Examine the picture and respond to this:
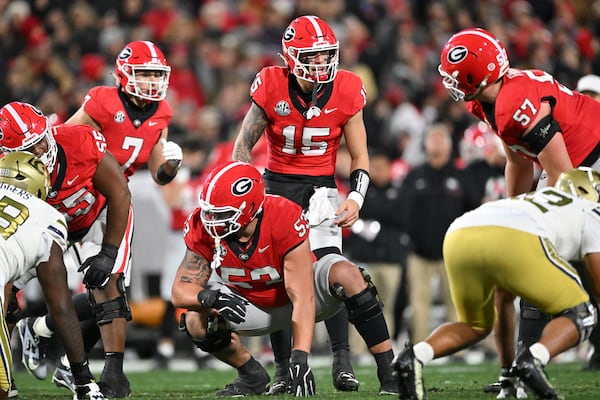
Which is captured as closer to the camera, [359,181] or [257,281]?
[257,281]

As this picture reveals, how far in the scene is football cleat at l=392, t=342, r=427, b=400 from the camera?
4527 mm

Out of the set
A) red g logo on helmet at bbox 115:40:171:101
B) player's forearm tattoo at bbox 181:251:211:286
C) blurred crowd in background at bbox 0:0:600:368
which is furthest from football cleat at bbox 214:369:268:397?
blurred crowd in background at bbox 0:0:600:368

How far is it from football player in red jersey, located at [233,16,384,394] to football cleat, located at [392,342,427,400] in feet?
4.94

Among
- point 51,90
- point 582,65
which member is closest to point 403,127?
point 582,65

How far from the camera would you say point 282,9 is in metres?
14.4

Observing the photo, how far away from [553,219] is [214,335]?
1845 mm

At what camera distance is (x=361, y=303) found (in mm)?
5480

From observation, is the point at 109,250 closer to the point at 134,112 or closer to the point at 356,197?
the point at 134,112

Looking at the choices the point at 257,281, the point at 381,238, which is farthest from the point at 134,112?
the point at 381,238

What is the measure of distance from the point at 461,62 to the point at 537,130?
54 cm

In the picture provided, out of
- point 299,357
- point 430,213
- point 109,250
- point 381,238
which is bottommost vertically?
point 381,238

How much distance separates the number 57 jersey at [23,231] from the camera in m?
4.90

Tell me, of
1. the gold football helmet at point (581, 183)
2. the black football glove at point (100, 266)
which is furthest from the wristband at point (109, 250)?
the gold football helmet at point (581, 183)

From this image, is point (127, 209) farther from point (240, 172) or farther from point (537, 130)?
point (537, 130)
